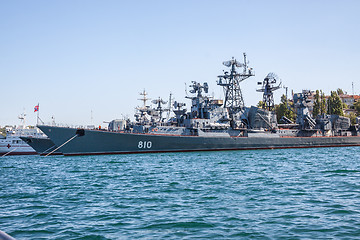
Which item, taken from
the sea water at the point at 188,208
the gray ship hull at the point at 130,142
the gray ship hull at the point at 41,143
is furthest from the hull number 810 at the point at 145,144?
the sea water at the point at 188,208

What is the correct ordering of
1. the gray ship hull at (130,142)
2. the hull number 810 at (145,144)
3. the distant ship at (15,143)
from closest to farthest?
1. the gray ship hull at (130,142)
2. the hull number 810 at (145,144)
3. the distant ship at (15,143)

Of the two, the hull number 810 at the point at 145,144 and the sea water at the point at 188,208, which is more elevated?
the hull number 810 at the point at 145,144

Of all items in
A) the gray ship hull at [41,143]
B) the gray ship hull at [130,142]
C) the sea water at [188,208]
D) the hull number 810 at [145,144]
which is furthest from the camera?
the gray ship hull at [41,143]

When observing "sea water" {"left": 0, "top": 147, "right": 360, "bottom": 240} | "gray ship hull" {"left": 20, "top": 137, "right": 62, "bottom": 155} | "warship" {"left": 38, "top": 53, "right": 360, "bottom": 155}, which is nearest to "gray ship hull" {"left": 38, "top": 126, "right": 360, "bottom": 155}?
"warship" {"left": 38, "top": 53, "right": 360, "bottom": 155}

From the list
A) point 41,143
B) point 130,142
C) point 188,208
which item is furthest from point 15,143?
point 188,208

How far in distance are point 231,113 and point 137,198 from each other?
37775 millimetres

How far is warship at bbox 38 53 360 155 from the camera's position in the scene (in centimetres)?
3972

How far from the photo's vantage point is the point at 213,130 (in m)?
44.8

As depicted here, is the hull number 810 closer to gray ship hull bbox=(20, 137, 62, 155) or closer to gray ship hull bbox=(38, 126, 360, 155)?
gray ship hull bbox=(38, 126, 360, 155)

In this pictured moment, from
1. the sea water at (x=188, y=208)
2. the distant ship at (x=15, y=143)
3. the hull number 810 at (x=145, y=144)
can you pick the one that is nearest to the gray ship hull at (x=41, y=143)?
the distant ship at (x=15, y=143)

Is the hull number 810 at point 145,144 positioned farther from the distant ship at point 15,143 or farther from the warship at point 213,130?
the distant ship at point 15,143

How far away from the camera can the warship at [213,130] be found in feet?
130

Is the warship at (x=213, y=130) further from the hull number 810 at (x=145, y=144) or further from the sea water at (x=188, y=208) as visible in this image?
the sea water at (x=188, y=208)

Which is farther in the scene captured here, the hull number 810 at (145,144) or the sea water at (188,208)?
the hull number 810 at (145,144)
